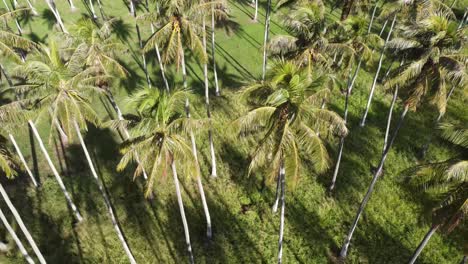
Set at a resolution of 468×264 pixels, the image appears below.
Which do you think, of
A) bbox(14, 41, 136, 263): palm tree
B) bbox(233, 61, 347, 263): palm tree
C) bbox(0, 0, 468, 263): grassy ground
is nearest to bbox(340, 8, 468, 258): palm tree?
bbox(233, 61, 347, 263): palm tree

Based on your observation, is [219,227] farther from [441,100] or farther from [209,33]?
[209,33]

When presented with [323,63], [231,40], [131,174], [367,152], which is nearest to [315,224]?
[367,152]

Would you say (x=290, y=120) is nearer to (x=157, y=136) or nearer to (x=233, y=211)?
(x=157, y=136)

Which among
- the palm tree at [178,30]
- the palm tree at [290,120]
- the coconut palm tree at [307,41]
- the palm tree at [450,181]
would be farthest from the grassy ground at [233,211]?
the palm tree at [178,30]

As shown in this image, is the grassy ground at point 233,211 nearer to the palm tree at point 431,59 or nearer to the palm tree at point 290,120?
the palm tree at point 431,59

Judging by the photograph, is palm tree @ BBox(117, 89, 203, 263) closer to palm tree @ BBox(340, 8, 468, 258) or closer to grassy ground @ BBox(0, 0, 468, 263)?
grassy ground @ BBox(0, 0, 468, 263)

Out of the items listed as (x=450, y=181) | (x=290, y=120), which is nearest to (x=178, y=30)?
(x=290, y=120)

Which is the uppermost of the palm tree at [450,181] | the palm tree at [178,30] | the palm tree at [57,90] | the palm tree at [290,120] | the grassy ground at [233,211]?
the palm tree at [178,30]
